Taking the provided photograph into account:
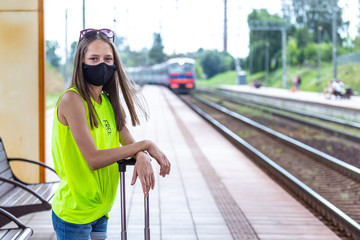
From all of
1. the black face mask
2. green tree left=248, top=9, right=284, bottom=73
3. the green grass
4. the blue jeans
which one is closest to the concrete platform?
the blue jeans

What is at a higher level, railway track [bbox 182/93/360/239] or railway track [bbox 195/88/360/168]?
railway track [bbox 195/88/360/168]

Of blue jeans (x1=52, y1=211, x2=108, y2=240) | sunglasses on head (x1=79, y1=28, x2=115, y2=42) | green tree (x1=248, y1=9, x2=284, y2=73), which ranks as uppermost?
green tree (x1=248, y1=9, x2=284, y2=73)

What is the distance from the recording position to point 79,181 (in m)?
2.07

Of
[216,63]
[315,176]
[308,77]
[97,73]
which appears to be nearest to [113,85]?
[97,73]

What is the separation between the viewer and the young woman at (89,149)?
2.04 meters

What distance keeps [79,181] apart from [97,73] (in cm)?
45

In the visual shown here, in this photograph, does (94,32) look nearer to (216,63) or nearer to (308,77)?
(308,77)

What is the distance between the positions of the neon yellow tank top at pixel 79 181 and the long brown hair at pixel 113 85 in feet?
0.15

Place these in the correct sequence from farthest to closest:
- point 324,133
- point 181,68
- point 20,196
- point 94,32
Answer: point 181,68
point 324,133
point 20,196
point 94,32

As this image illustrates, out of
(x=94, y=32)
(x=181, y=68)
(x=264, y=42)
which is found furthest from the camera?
(x=264, y=42)

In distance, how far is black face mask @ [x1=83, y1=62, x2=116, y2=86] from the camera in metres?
2.11

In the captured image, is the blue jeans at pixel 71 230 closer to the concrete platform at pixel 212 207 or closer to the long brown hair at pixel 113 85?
the long brown hair at pixel 113 85

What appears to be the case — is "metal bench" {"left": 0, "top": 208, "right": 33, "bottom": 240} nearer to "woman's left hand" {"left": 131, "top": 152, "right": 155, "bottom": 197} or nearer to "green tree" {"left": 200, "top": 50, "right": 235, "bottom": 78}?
"woman's left hand" {"left": 131, "top": 152, "right": 155, "bottom": 197}

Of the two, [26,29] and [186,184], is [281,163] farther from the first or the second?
[26,29]
